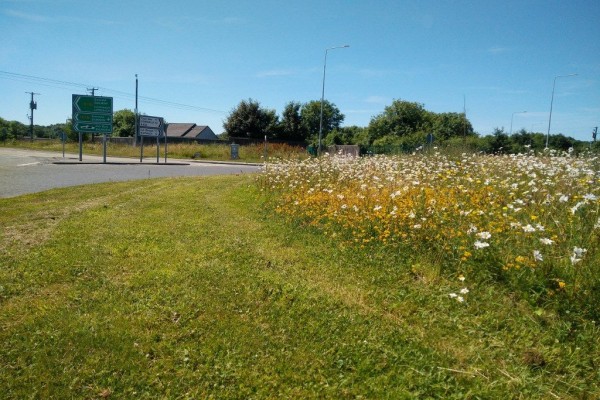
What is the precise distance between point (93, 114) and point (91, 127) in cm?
85

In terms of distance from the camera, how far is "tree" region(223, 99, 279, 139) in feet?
162

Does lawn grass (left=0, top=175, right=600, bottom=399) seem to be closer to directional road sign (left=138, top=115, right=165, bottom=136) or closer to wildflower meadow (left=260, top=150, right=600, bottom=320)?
wildflower meadow (left=260, top=150, right=600, bottom=320)

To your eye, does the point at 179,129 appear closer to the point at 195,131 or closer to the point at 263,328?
the point at 195,131

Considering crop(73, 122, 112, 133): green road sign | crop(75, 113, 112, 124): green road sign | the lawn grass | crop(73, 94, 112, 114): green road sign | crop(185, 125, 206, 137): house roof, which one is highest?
crop(185, 125, 206, 137): house roof

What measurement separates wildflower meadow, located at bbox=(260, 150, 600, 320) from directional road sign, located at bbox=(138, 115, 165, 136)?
21.9 m

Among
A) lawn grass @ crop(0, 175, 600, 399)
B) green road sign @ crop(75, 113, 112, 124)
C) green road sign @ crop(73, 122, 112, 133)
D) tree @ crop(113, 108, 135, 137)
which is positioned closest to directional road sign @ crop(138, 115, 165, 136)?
green road sign @ crop(75, 113, 112, 124)

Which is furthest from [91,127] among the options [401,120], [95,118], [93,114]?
[401,120]

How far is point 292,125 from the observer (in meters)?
51.9

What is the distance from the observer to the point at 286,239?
536 centimetres

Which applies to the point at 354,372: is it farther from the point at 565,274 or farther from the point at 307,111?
the point at 307,111

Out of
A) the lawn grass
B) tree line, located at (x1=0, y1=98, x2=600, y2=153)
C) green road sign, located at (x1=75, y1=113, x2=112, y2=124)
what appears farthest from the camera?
tree line, located at (x1=0, y1=98, x2=600, y2=153)

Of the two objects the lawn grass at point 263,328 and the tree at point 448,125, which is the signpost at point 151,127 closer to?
the lawn grass at point 263,328

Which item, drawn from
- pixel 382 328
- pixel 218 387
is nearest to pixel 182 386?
pixel 218 387

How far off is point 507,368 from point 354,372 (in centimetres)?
106
